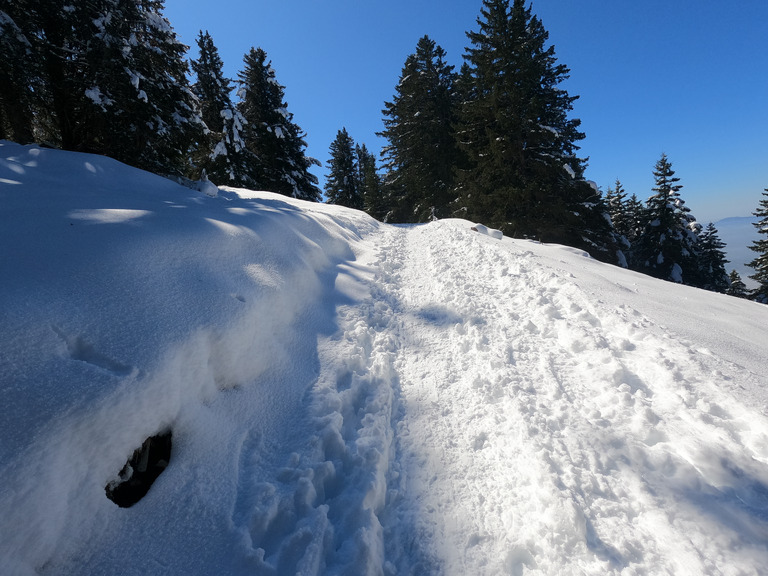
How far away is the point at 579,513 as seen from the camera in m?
2.06

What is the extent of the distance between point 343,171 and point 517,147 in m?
18.3

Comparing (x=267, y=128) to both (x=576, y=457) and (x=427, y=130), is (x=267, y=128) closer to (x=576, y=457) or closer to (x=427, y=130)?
(x=427, y=130)

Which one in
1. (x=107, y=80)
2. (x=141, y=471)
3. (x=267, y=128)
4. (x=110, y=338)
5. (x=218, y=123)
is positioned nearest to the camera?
(x=141, y=471)

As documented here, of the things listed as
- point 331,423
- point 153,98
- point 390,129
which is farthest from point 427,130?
point 331,423

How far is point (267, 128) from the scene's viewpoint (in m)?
17.9

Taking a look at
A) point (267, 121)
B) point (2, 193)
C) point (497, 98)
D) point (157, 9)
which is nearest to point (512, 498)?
point (2, 193)

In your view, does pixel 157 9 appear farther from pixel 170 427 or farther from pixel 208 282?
pixel 170 427

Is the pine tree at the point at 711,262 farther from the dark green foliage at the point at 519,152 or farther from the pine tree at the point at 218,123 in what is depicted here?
the pine tree at the point at 218,123

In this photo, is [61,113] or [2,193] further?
[61,113]

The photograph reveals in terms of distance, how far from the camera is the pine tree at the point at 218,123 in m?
15.2

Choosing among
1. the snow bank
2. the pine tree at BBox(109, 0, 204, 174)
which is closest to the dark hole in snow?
the snow bank

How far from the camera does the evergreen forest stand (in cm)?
702

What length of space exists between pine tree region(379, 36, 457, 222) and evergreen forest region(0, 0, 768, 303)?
0.09 m

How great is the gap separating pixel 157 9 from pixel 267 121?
945cm
